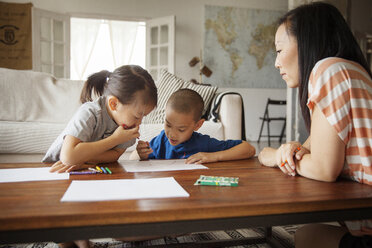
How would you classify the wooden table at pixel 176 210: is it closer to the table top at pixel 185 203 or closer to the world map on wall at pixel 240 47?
the table top at pixel 185 203

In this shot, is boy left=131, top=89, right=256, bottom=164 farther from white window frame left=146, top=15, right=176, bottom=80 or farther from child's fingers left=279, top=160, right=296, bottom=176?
→ white window frame left=146, top=15, right=176, bottom=80

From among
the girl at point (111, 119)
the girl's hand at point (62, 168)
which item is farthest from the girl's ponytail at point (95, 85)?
the girl's hand at point (62, 168)

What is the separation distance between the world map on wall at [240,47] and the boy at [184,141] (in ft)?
14.6

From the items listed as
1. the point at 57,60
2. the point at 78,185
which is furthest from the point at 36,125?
the point at 57,60

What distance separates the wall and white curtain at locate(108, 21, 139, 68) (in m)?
1.28

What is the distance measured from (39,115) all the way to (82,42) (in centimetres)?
446

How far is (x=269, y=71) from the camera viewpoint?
239 inches

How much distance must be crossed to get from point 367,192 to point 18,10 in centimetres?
564

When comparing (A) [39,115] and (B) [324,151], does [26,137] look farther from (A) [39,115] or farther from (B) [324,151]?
(B) [324,151]

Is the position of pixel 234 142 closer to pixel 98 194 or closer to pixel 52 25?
pixel 98 194

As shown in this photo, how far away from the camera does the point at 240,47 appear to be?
5883mm

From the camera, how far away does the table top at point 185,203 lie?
1.56ft

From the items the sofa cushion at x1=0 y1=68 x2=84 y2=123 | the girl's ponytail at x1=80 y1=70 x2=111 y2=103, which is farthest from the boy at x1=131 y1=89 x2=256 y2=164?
the sofa cushion at x1=0 y1=68 x2=84 y2=123

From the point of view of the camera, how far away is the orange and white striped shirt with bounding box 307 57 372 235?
0.71 m
